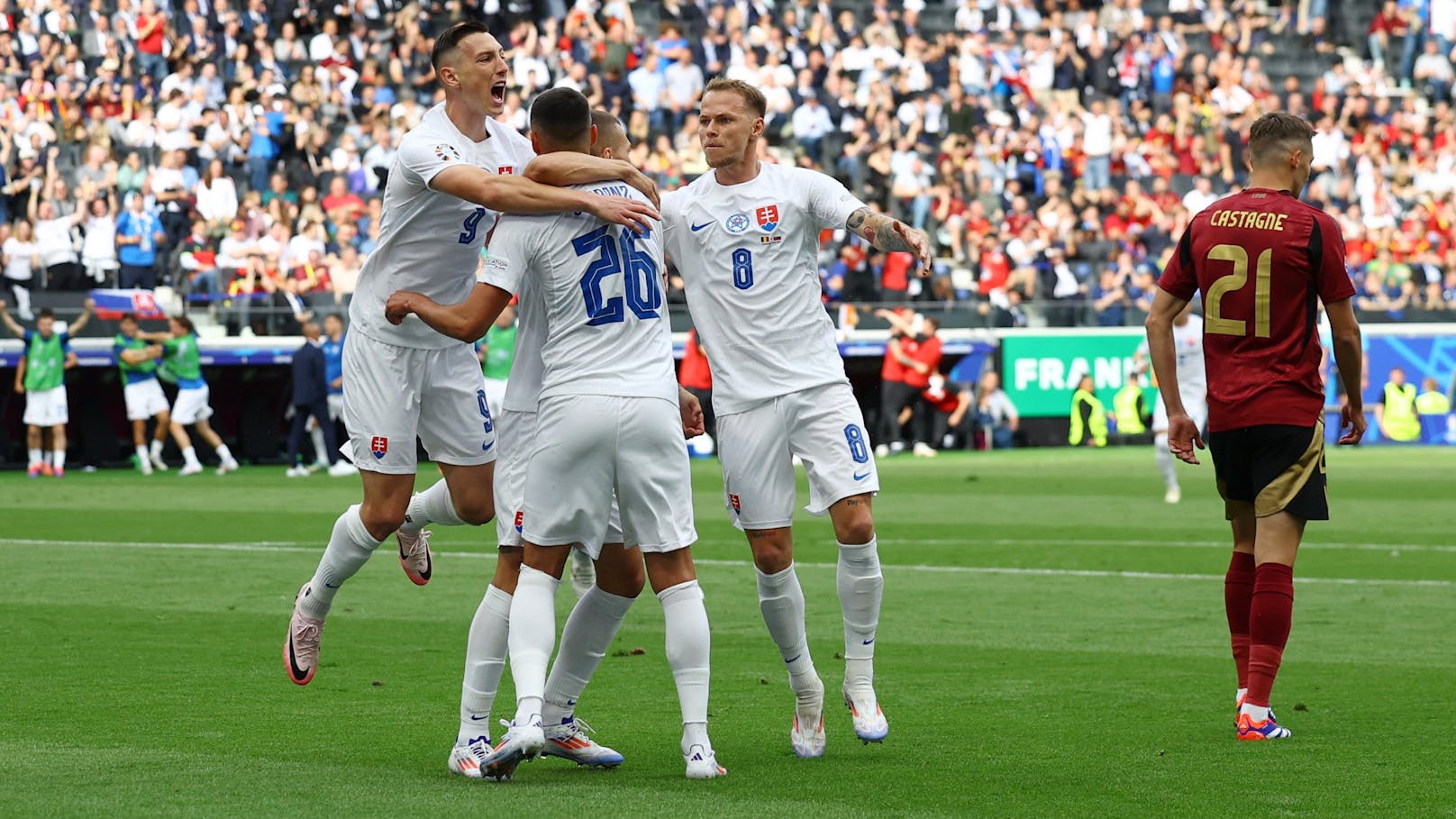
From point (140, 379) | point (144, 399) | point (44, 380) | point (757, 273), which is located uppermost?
point (757, 273)

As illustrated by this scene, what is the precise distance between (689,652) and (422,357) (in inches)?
86.9

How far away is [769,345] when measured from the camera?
7145 millimetres

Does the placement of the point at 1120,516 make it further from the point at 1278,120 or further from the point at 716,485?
the point at 1278,120

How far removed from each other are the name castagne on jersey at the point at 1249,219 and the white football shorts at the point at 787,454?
1418mm

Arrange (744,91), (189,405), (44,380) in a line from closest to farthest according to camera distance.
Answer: (744,91), (44,380), (189,405)

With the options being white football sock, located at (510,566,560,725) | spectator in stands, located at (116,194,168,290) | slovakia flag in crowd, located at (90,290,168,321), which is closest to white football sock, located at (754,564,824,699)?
white football sock, located at (510,566,560,725)

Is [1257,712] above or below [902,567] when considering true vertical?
above

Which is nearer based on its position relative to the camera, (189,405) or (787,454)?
(787,454)

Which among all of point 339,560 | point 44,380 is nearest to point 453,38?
point 339,560

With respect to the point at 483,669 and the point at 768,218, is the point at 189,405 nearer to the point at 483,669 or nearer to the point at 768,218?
the point at 768,218

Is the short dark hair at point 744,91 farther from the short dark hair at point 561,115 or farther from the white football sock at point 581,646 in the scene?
the white football sock at point 581,646

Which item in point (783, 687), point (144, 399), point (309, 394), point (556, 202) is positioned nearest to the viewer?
point (556, 202)

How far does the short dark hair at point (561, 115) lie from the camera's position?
6207 mm

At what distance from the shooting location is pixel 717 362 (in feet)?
23.7
